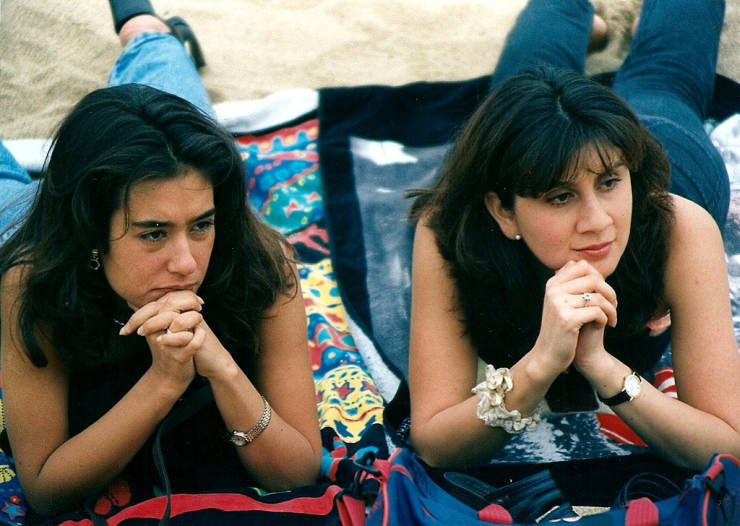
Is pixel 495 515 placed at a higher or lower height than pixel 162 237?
lower

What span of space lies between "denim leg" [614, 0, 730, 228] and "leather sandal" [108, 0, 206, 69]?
1.84 m

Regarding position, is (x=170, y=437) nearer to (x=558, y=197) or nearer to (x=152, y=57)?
(x=558, y=197)

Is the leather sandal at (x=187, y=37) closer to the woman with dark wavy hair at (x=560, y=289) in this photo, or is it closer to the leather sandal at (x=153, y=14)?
the leather sandal at (x=153, y=14)

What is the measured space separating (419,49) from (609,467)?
247 cm

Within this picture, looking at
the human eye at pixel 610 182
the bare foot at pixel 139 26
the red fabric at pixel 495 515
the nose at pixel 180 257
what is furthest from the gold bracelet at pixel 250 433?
the bare foot at pixel 139 26

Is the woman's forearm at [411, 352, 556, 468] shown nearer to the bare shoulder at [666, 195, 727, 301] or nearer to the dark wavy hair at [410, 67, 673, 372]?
the dark wavy hair at [410, 67, 673, 372]

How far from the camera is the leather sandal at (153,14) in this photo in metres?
3.84

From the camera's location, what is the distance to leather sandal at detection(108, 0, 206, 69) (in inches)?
151

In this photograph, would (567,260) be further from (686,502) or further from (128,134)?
(128,134)

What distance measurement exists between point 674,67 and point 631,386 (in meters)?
1.73

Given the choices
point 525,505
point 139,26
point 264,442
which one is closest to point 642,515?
point 525,505

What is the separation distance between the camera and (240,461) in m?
2.34

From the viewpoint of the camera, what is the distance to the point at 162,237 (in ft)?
6.75

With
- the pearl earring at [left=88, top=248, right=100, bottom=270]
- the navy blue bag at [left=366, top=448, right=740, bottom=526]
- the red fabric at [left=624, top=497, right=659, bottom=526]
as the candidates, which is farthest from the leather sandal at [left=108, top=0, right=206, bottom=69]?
the red fabric at [left=624, top=497, right=659, bottom=526]
